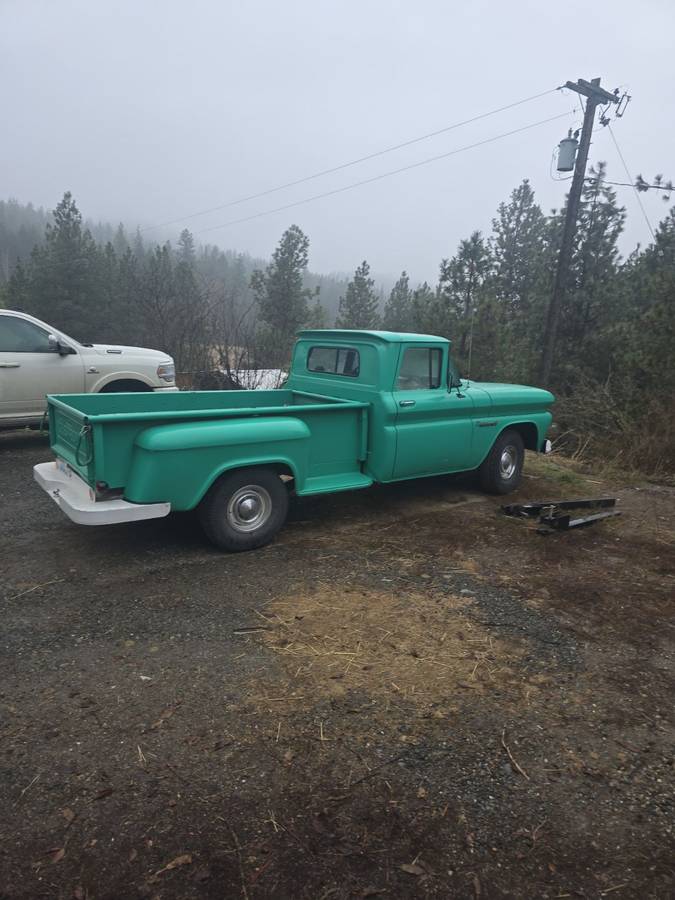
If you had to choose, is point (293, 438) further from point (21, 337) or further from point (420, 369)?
point (21, 337)

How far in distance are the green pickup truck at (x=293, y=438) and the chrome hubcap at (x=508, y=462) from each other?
0.01m

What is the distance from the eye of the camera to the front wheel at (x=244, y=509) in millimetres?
4812

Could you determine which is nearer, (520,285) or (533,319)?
(533,319)

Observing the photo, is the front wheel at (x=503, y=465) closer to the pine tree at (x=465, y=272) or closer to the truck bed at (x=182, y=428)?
the truck bed at (x=182, y=428)

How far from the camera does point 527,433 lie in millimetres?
7320

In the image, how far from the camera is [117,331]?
33.7 m

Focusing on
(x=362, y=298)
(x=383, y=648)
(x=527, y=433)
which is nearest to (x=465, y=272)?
(x=527, y=433)

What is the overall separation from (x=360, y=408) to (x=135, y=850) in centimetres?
396

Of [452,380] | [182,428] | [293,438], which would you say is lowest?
[293,438]

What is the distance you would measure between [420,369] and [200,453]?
99.3 inches

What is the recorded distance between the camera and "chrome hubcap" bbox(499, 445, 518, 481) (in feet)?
23.1

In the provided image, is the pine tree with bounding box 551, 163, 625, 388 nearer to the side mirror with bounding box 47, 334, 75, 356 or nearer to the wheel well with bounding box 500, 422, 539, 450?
the wheel well with bounding box 500, 422, 539, 450

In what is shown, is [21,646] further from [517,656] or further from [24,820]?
[517,656]

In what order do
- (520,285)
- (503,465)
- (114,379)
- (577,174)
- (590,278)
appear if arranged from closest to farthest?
1. (503,465)
2. (114,379)
3. (577,174)
4. (590,278)
5. (520,285)
